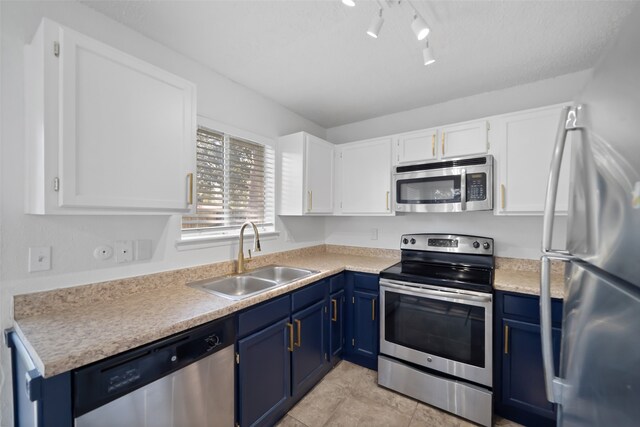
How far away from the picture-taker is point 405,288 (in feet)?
6.72

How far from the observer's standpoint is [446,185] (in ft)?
7.28

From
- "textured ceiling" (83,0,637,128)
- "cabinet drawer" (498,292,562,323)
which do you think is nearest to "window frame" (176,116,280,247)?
"textured ceiling" (83,0,637,128)

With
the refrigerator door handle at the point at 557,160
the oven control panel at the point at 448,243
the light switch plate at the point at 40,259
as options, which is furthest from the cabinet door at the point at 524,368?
the light switch plate at the point at 40,259

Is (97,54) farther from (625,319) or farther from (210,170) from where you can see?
(625,319)

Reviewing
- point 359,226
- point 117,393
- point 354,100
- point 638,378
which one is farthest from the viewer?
point 359,226

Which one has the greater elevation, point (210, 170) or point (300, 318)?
point (210, 170)

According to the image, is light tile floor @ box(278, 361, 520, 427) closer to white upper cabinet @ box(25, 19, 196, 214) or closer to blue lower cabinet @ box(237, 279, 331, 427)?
blue lower cabinet @ box(237, 279, 331, 427)

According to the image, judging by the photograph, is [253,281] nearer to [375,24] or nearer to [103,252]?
[103,252]

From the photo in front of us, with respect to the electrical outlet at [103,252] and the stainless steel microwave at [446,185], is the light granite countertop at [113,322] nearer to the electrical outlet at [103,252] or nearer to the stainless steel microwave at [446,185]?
the electrical outlet at [103,252]

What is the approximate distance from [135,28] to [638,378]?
2.43 metres

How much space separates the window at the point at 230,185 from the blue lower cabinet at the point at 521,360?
199 cm

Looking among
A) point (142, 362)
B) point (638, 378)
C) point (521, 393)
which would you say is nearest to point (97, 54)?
point (142, 362)

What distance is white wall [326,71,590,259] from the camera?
2.17 meters

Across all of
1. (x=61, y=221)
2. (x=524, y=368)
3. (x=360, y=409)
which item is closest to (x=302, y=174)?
(x=61, y=221)
